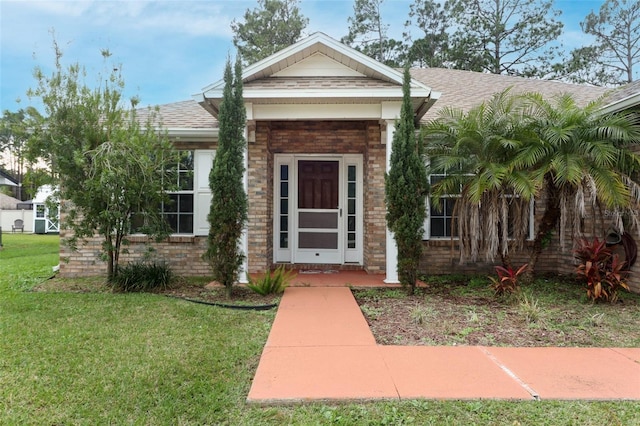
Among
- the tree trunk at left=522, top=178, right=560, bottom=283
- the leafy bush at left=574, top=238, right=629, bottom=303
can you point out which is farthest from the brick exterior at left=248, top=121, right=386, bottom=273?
the leafy bush at left=574, top=238, right=629, bottom=303

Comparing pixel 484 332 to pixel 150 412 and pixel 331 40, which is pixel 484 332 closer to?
pixel 150 412

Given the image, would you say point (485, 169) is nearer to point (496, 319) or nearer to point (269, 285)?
point (496, 319)

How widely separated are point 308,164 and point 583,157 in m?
5.09

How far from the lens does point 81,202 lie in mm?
6531

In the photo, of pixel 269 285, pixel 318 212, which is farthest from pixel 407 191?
pixel 318 212

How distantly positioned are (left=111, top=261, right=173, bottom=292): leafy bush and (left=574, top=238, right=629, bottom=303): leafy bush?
6815mm

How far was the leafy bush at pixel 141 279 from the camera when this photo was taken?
269 inches

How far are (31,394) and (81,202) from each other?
4.11 m

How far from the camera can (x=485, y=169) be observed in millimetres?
6227

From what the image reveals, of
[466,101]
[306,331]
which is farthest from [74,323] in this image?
[466,101]

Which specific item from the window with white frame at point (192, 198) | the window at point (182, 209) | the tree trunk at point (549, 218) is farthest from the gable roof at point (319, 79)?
the tree trunk at point (549, 218)

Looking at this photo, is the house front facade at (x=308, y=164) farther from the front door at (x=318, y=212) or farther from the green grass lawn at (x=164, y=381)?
the green grass lawn at (x=164, y=381)

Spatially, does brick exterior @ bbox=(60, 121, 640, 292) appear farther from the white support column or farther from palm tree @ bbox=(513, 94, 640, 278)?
palm tree @ bbox=(513, 94, 640, 278)

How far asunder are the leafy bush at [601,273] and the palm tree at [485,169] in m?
1.07
